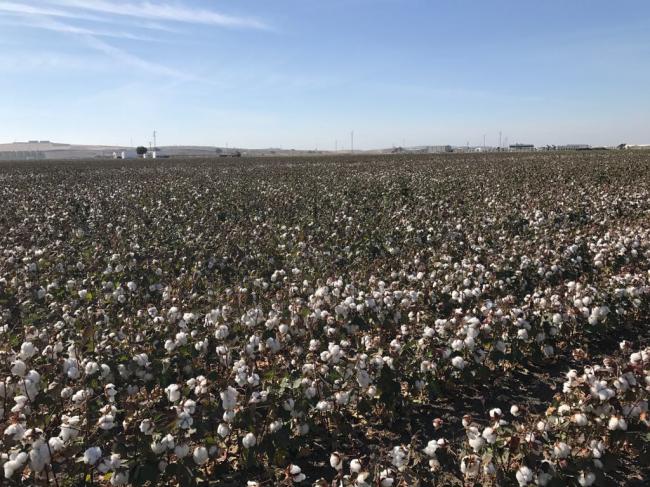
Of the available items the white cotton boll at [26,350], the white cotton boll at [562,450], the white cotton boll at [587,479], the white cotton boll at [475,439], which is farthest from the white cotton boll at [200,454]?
the white cotton boll at [587,479]

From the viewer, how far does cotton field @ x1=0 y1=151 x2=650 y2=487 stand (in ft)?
11.1

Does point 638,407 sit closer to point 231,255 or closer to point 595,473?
point 595,473

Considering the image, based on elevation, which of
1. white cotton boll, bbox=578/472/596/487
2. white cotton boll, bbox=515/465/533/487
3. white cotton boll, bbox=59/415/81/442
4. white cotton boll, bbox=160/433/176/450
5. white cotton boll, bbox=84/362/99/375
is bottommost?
white cotton boll, bbox=578/472/596/487

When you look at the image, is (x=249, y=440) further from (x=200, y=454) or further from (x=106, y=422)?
(x=106, y=422)

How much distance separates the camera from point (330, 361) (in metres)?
4.46

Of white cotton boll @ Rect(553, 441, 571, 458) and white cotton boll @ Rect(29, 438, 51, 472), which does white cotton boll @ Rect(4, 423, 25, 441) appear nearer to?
white cotton boll @ Rect(29, 438, 51, 472)

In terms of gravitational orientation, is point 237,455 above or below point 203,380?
below

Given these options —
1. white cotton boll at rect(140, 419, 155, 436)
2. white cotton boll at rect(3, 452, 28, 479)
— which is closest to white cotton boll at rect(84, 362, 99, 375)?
white cotton boll at rect(140, 419, 155, 436)

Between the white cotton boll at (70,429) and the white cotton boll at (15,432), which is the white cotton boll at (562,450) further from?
the white cotton boll at (15,432)

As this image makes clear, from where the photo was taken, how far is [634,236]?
9641mm

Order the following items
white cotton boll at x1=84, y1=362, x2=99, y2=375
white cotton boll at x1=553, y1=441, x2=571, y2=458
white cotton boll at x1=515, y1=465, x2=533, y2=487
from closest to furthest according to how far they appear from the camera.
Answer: white cotton boll at x1=515, y1=465, x2=533, y2=487, white cotton boll at x1=553, y1=441, x2=571, y2=458, white cotton boll at x1=84, y1=362, x2=99, y2=375

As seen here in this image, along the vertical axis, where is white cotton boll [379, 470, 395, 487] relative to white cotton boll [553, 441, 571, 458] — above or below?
above

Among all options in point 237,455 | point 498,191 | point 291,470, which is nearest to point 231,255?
point 237,455

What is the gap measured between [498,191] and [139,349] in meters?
16.6
